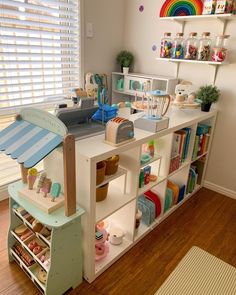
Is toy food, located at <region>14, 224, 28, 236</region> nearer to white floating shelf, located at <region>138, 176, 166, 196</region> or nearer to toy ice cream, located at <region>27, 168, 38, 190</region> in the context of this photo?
toy ice cream, located at <region>27, 168, 38, 190</region>

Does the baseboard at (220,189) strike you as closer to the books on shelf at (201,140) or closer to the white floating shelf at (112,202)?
the books on shelf at (201,140)

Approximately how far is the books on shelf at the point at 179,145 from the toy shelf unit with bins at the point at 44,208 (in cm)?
93

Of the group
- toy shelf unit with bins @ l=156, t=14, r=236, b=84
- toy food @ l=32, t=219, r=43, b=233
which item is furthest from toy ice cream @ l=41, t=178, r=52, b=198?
toy shelf unit with bins @ l=156, t=14, r=236, b=84

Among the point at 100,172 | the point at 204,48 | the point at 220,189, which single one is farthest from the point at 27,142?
the point at 220,189

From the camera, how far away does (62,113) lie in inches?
51.0

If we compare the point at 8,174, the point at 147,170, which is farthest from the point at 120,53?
the point at 8,174

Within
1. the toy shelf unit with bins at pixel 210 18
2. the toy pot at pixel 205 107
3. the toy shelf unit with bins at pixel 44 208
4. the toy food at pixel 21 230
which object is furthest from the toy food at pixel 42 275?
the toy shelf unit with bins at pixel 210 18

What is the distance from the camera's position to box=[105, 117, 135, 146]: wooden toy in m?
1.29

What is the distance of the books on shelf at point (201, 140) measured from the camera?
7.12 ft

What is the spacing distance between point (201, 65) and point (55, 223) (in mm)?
1866

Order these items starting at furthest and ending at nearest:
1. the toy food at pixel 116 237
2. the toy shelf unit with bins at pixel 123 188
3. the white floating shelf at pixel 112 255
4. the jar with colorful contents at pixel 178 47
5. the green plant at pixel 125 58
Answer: the green plant at pixel 125 58 < the jar with colorful contents at pixel 178 47 < the toy food at pixel 116 237 < the white floating shelf at pixel 112 255 < the toy shelf unit with bins at pixel 123 188

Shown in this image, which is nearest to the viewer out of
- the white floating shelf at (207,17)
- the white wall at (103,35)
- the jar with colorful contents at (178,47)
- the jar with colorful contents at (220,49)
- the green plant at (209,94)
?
the white floating shelf at (207,17)

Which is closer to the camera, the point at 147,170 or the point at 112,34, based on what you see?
the point at 147,170

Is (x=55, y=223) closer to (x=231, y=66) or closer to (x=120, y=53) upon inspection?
(x=231, y=66)
